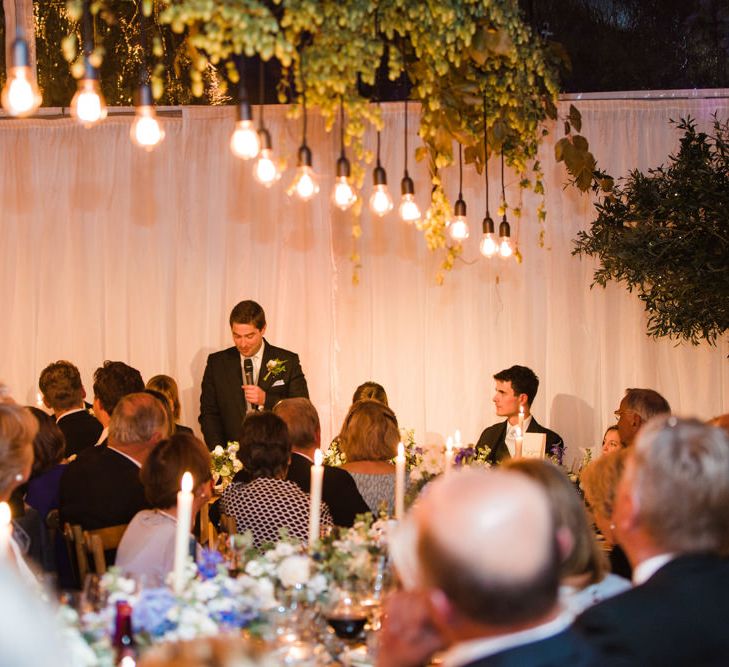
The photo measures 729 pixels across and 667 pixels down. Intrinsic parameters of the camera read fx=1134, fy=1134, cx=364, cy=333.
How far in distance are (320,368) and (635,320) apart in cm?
234

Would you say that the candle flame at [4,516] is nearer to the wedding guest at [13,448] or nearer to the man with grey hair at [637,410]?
the wedding guest at [13,448]

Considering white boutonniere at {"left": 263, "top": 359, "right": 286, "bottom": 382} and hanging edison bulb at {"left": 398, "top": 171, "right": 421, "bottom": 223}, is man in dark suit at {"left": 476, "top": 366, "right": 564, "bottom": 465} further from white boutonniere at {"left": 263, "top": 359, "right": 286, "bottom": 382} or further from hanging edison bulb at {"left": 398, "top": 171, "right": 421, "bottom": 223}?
hanging edison bulb at {"left": 398, "top": 171, "right": 421, "bottom": 223}

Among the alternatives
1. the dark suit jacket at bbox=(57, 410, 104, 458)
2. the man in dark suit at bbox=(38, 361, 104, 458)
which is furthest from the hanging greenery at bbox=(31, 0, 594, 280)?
the dark suit jacket at bbox=(57, 410, 104, 458)

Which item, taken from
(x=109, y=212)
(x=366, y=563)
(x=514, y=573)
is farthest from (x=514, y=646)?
(x=109, y=212)

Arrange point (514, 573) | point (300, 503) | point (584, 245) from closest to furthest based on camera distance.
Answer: point (514, 573) → point (300, 503) → point (584, 245)

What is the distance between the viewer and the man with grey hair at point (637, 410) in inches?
228

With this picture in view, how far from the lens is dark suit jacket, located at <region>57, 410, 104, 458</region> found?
620 cm

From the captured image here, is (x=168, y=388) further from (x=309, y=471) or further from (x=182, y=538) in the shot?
(x=182, y=538)

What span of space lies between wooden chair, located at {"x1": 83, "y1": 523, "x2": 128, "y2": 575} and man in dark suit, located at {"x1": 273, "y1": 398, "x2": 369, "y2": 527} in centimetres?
89

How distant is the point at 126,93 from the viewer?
8516 millimetres

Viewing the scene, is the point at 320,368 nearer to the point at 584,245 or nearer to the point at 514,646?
the point at 584,245

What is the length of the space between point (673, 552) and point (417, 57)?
2758 mm

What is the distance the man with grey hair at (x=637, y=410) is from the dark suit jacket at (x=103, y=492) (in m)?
2.55

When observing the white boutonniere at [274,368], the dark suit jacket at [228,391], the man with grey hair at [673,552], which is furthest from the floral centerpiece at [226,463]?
the man with grey hair at [673,552]
